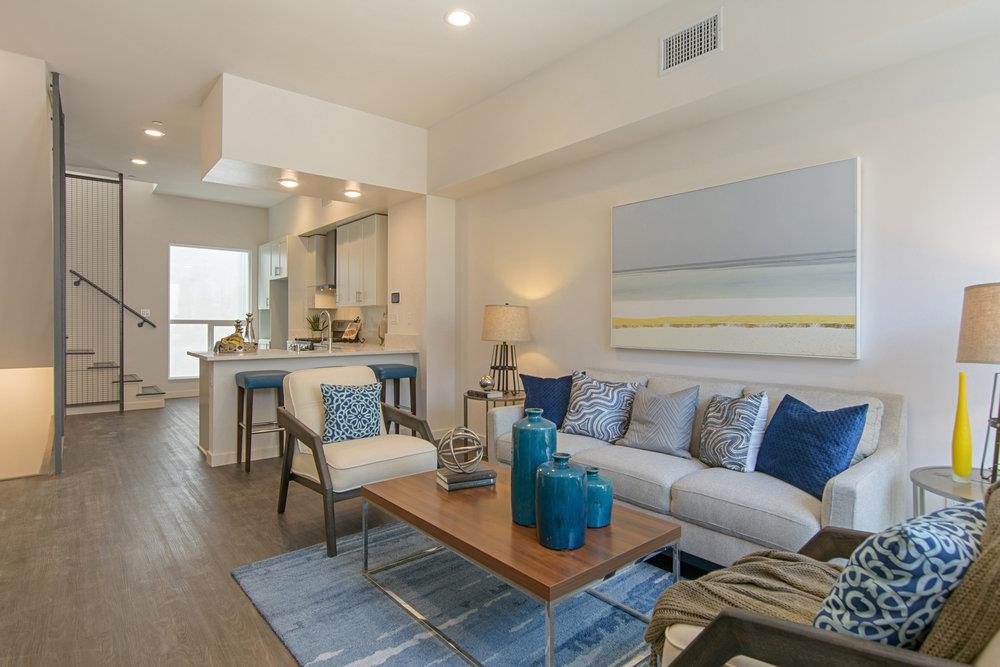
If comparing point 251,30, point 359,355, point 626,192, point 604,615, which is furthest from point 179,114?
point 604,615

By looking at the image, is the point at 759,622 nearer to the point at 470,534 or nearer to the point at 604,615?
the point at 470,534

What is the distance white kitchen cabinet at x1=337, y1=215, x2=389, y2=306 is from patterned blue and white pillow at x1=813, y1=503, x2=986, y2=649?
574 centimetres

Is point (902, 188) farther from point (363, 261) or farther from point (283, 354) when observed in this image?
point (363, 261)

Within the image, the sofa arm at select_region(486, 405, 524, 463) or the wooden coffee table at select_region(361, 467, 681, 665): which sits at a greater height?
the sofa arm at select_region(486, 405, 524, 463)

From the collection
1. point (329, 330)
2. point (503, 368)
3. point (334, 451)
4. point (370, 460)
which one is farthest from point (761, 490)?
point (329, 330)

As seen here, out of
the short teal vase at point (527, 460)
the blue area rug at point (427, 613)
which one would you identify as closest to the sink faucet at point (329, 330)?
the blue area rug at point (427, 613)

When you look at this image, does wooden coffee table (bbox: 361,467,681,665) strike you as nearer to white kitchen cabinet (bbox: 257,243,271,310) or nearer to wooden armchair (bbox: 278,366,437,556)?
wooden armchair (bbox: 278,366,437,556)

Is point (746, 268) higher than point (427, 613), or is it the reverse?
point (746, 268)

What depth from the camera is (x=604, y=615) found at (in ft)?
7.13

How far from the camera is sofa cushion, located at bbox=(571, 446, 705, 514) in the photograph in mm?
2572

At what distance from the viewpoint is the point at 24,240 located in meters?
3.89

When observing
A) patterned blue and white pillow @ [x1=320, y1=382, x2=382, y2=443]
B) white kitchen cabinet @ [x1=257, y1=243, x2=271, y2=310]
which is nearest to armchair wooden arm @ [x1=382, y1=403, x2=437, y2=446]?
patterned blue and white pillow @ [x1=320, y1=382, x2=382, y2=443]

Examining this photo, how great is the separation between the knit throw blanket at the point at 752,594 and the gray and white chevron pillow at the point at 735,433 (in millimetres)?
1095

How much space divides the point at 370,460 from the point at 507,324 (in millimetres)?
1701
